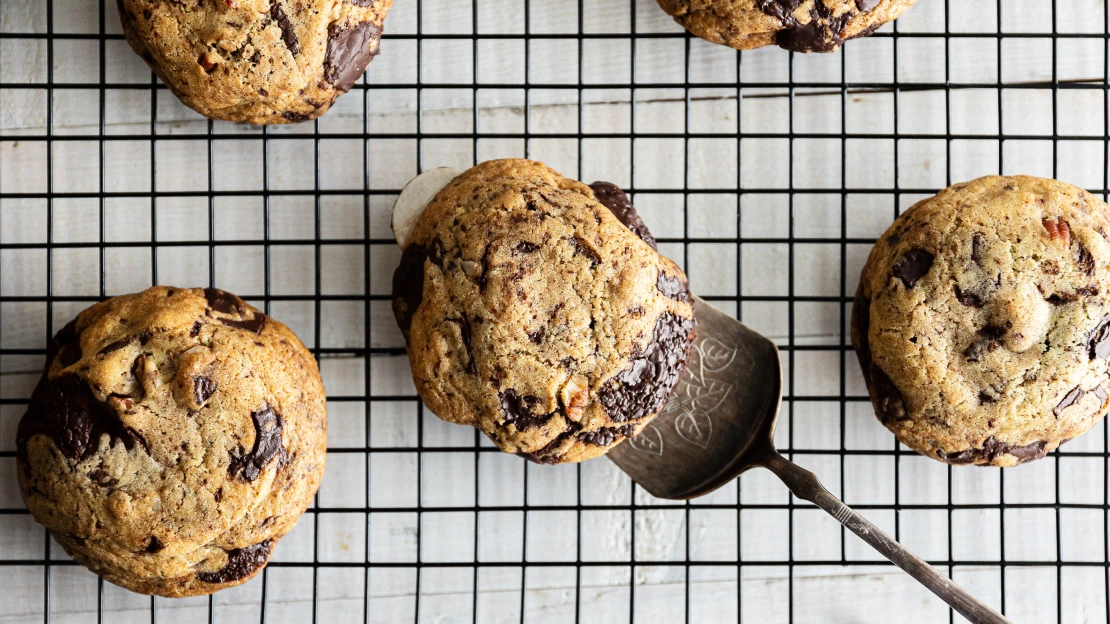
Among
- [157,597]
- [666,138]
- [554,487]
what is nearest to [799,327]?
[666,138]

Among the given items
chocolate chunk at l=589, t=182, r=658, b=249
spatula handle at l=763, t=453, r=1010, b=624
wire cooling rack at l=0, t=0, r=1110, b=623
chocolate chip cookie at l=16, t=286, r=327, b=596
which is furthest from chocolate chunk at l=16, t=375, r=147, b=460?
spatula handle at l=763, t=453, r=1010, b=624

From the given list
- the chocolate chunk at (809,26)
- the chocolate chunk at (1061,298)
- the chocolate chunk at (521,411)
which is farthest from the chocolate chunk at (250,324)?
the chocolate chunk at (1061,298)

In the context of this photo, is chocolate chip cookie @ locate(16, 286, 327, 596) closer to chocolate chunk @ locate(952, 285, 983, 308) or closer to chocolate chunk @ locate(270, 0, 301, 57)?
chocolate chunk @ locate(270, 0, 301, 57)

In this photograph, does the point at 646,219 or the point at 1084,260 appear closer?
the point at 1084,260

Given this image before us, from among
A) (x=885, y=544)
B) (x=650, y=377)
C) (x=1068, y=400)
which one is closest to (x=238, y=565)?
(x=650, y=377)

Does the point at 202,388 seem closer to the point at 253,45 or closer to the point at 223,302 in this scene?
the point at 223,302

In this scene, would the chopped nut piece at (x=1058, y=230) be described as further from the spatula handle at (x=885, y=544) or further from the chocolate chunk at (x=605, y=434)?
the chocolate chunk at (x=605, y=434)

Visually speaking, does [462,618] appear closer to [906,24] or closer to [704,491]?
[704,491]
